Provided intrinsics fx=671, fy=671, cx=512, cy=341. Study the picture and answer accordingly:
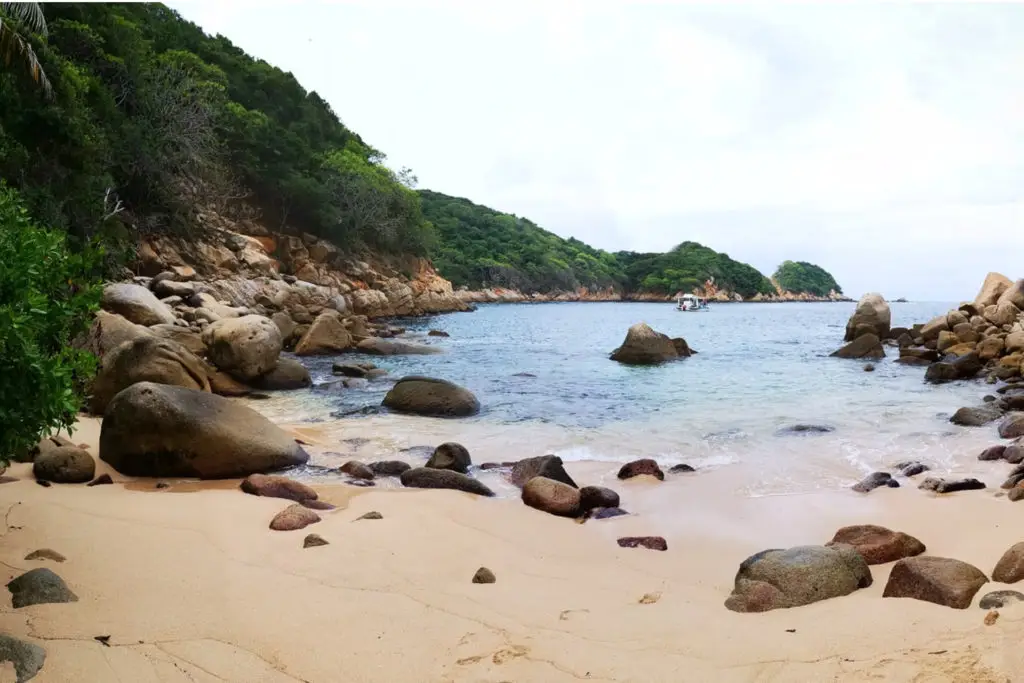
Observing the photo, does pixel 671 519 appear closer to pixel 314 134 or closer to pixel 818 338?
pixel 818 338

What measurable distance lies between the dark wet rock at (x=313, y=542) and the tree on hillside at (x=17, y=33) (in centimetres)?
1316

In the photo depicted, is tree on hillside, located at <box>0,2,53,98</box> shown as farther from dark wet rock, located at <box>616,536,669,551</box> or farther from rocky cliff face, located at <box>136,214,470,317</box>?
dark wet rock, located at <box>616,536,669,551</box>

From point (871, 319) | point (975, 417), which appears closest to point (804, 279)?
point (871, 319)

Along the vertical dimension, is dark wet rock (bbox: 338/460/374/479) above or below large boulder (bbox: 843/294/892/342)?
below

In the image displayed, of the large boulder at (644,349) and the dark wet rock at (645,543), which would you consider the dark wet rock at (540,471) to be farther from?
the large boulder at (644,349)

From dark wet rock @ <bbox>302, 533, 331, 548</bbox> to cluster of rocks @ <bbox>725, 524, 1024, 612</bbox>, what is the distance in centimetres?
271

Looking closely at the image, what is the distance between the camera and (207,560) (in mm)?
4285

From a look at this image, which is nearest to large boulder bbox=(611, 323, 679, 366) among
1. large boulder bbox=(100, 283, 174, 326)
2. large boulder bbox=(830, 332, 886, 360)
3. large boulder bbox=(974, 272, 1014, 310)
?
large boulder bbox=(830, 332, 886, 360)

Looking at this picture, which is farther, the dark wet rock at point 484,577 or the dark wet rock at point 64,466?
the dark wet rock at point 64,466

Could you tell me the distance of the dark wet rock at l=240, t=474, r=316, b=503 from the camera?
612 cm

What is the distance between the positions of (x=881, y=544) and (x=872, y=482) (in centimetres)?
274

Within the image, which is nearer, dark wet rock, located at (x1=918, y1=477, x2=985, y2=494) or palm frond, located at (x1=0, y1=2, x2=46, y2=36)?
dark wet rock, located at (x1=918, y1=477, x2=985, y2=494)

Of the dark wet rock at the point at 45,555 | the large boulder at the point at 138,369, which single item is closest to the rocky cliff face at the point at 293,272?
the large boulder at the point at 138,369

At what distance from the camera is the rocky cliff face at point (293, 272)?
26.8 meters
